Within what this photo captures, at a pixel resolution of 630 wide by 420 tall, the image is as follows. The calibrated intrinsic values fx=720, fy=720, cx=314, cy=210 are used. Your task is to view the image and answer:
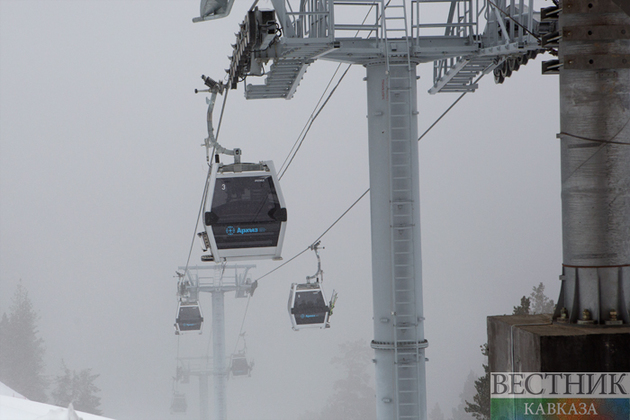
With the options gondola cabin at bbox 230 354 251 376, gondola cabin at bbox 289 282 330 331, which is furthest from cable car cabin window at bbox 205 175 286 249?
gondola cabin at bbox 230 354 251 376

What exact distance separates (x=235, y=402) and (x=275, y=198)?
336ft

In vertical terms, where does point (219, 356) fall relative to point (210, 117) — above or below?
below

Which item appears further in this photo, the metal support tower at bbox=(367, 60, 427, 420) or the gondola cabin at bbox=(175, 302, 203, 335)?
the gondola cabin at bbox=(175, 302, 203, 335)

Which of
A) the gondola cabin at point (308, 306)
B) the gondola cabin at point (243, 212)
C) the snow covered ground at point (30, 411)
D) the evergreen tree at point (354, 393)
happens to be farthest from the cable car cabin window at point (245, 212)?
the evergreen tree at point (354, 393)

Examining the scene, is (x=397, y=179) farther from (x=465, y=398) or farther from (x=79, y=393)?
(x=465, y=398)

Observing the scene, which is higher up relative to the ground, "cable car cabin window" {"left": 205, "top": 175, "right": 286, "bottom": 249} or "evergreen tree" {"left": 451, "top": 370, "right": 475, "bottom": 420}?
"cable car cabin window" {"left": 205, "top": 175, "right": 286, "bottom": 249}

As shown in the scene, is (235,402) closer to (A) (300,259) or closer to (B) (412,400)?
(A) (300,259)

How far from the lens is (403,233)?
11.3 m

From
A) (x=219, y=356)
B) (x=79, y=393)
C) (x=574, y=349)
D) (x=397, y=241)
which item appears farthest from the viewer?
(x=79, y=393)

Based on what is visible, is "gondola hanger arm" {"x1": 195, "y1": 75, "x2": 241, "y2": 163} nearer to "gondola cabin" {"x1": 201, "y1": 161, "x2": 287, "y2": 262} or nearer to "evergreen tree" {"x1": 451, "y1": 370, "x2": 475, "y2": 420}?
"gondola cabin" {"x1": 201, "y1": 161, "x2": 287, "y2": 262}

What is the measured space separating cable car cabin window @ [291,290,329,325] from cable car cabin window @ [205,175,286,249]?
7531 mm

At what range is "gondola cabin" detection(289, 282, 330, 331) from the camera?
1877cm

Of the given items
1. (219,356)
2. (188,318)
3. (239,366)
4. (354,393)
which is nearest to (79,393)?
(354,393)

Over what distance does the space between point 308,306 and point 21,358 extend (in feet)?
172
